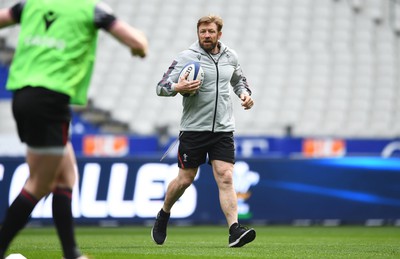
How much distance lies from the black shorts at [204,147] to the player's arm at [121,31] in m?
3.01

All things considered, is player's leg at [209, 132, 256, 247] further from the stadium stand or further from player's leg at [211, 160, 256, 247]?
the stadium stand

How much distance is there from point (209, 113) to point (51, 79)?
3163 mm

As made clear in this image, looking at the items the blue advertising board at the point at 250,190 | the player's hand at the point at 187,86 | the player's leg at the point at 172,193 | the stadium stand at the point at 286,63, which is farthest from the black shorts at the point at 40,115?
the stadium stand at the point at 286,63

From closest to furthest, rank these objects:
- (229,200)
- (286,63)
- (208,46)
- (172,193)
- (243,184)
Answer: (229,200) → (208,46) → (172,193) → (243,184) → (286,63)

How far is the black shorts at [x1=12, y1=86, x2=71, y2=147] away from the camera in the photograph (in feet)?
15.5

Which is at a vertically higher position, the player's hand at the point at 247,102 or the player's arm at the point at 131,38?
the player's arm at the point at 131,38

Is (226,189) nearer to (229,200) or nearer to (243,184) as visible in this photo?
(229,200)

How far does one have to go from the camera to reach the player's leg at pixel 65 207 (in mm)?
4977

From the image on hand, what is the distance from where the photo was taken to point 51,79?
4785 millimetres

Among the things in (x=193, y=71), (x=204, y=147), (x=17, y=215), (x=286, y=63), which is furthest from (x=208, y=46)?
(x=286, y=63)

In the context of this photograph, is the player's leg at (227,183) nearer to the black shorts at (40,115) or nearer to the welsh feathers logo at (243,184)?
the black shorts at (40,115)

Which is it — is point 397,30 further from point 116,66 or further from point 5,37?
point 5,37

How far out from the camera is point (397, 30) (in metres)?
23.3

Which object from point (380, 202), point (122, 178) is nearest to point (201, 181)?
point (122, 178)
